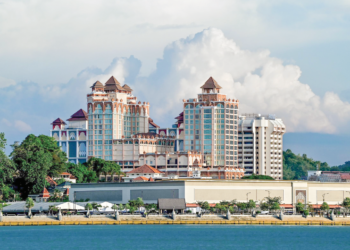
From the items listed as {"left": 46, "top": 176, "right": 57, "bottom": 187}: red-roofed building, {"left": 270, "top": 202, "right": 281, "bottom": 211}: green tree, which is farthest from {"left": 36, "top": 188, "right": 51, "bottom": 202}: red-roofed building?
{"left": 270, "top": 202, "right": 281, "bottom": 211}: green tree

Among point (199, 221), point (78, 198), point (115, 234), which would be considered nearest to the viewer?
point (115, 234)

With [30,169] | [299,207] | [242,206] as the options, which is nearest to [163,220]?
[242,206]

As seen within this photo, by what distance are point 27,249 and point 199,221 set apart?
4769 centimetres

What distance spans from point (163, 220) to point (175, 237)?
23.6 meters

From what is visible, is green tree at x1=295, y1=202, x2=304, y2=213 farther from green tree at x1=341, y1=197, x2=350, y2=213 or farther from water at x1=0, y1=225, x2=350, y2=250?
water at x1=0, y1=225, x2=350, y2=250

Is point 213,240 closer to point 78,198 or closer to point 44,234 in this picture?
point 44,234

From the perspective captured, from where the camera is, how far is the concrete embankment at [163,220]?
15275 centimetres

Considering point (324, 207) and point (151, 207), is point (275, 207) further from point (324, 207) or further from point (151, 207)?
point (151, 207)

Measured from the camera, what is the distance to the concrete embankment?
15275cm

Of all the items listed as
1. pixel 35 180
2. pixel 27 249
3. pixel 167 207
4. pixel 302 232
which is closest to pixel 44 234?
pixel 27 249

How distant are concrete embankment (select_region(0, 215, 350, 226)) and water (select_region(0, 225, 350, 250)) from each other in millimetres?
1068

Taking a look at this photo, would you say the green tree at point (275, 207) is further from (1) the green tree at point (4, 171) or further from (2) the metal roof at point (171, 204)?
(1) the green tree at point (4, 171)

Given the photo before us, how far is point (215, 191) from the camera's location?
175m

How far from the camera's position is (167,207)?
16275cm
